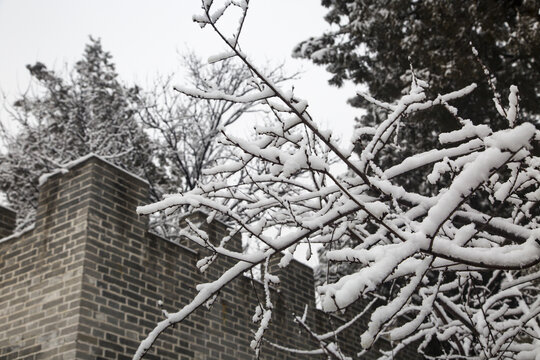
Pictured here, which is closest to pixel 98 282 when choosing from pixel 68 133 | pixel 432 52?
pixel 432 52

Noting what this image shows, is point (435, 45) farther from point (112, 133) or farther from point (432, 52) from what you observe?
point (112, 133)

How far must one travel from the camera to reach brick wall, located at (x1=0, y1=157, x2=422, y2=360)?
4379mm

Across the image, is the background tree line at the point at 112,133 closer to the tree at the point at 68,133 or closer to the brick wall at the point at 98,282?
the tree at the point at 68,133

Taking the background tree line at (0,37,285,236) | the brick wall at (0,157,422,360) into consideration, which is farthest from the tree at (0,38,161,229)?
the brick wall at (0,157,422,360)

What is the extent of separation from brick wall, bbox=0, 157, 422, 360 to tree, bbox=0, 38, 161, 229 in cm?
748

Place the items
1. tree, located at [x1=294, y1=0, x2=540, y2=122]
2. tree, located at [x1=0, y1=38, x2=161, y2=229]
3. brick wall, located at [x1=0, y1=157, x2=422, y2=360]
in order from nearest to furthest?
1. brick wall, located at [x1=0, y1=157, x2=422, y2=360]
2. tree, located at [x1=294, y1=0, x2=540, y2=122]
3. tree, located at [x1=0, y1=38, x2=161, y2=229]

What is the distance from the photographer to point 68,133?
13930 millimetres

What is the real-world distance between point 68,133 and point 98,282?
10.4m

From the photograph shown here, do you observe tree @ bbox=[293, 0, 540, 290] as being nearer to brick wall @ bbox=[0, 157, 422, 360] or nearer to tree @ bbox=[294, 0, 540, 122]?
tree @ bbox=[294, 0, 540, 122]

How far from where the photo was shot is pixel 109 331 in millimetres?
4438

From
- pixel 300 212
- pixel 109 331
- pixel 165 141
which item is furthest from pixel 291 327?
pixel 165 141

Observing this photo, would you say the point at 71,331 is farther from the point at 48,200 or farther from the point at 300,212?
the point at 300,212

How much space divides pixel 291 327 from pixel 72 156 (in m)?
8.99

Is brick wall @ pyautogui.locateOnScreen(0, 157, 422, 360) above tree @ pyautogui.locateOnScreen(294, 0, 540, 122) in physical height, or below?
below
